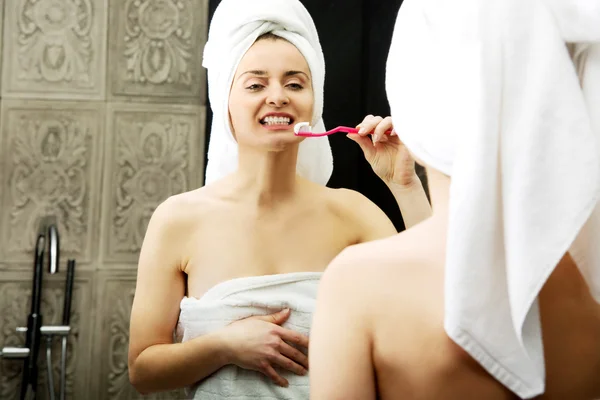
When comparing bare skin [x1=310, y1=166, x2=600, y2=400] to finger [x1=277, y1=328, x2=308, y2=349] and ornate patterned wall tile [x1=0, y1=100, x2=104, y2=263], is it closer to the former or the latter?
finger [x1=277, y1=328, x2=308, y2=349]

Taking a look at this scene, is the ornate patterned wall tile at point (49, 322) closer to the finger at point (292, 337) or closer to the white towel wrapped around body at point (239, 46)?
the white towel wrapped around body at point (239, 46)

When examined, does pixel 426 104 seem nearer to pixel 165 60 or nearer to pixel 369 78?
pixel 369 78

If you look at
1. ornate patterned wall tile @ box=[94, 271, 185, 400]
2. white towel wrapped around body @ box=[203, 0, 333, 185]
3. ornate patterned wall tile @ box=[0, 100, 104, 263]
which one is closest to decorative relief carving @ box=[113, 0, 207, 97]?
ornate patterned wall tile @ box=[0, 100, 104, 263]

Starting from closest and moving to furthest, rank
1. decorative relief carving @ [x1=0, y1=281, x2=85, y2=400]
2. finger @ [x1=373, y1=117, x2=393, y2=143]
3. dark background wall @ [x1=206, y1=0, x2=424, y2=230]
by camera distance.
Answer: finger @ [x1=373, y1=117, x2=393, y2=143], dark background wall @ [x1=206, y1=0, x2=424, y2=230], decorative relief carving @ [x1=0, y1=281, x2=85, y2=400]

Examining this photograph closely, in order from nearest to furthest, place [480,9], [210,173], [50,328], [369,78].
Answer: [480,9] → [210,173] → [369,78] → [50,328]

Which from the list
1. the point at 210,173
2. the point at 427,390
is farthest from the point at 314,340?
the point at 210,173

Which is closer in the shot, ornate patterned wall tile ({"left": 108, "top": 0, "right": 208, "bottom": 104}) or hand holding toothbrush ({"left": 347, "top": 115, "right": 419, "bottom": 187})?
hand holding toothbrush ({"left": 347, "top": 115, "right": 419, "bottom": 187})

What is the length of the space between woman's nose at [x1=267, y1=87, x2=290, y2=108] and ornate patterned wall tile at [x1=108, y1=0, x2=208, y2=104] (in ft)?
2.53

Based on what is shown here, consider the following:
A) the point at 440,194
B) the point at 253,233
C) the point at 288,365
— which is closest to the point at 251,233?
the point at 253,233

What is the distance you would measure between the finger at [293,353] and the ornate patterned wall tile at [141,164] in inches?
34.4

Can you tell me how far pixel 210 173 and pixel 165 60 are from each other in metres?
0.70

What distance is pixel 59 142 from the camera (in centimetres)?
189

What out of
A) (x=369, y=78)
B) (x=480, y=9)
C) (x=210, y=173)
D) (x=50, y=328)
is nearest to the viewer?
(x=480, y=9)

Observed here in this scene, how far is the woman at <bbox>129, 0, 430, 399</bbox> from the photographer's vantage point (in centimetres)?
114
